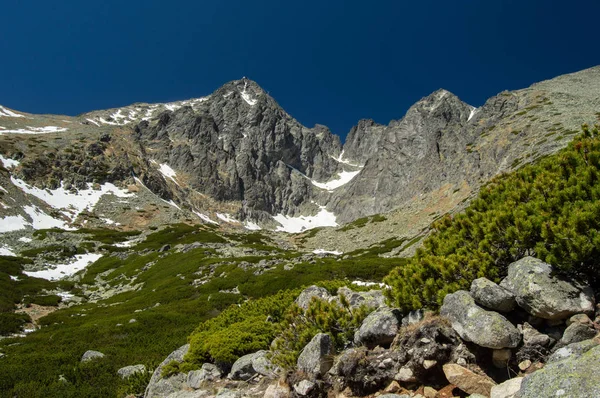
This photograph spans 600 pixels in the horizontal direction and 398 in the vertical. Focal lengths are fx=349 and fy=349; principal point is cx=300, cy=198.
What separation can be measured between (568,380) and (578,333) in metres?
1.77

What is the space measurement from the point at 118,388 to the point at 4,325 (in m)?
20.7

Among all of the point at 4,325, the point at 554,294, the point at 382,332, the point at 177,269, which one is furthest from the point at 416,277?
the point at 177,269

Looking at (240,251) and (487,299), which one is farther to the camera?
(240,251)

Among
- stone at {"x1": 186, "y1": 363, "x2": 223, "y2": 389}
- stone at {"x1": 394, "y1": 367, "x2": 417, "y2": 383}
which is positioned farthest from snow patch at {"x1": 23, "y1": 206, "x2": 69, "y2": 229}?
stone at {"x1": 394, "y1": 367, "x2": 417, "y2": 383}

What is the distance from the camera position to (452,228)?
33.1ft

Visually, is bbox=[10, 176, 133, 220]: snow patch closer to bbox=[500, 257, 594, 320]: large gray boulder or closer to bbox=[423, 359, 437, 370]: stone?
bbox=[423, 359, 437, 370]: stone

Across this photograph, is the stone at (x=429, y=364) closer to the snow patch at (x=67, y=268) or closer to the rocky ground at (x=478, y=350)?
the rocky ground at (x=478, y=350)

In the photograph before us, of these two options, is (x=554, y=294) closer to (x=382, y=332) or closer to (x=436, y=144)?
(x=382, y=332)

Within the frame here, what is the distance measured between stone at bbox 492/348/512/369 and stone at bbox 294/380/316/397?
3.99 meters

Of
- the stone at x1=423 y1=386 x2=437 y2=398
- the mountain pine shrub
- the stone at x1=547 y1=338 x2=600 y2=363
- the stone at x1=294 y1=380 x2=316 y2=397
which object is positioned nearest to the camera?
the stone at x1=547 y1=338 x2=600 y2=363

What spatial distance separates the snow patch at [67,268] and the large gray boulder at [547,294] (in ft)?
195

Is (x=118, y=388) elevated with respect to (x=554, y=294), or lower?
lower

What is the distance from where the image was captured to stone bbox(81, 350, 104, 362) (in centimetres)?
1945

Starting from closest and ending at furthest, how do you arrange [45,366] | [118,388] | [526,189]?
[526,189]
[118,388]
[45,366]
